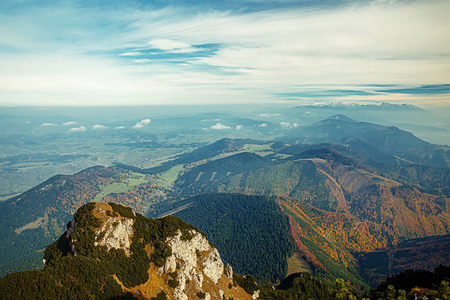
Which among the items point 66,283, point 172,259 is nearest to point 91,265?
point 66,283

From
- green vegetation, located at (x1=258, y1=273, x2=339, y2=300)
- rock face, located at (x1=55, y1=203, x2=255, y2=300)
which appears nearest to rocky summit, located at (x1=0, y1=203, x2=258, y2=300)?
rock face, located at (x1=55, y1=203, x2=255, y2=300)

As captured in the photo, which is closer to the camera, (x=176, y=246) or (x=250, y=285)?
(x=176, y=246)

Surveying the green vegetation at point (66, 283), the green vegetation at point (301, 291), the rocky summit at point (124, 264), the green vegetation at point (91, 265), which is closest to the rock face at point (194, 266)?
the rocky summit at point (124, 264)

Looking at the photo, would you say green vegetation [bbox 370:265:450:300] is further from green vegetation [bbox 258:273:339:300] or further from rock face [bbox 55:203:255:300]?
rock face [bbox 55:203:255:300]

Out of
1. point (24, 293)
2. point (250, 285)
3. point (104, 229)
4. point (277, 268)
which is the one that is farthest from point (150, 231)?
point (277, 268)

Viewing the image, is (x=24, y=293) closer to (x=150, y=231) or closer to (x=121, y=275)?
(x=121, y=275)

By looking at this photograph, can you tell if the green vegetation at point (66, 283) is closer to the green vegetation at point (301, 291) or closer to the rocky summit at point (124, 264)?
the rocky summit at point (124, 264)

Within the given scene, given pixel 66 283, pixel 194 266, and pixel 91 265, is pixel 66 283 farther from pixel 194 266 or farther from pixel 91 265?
pixel 194 266
